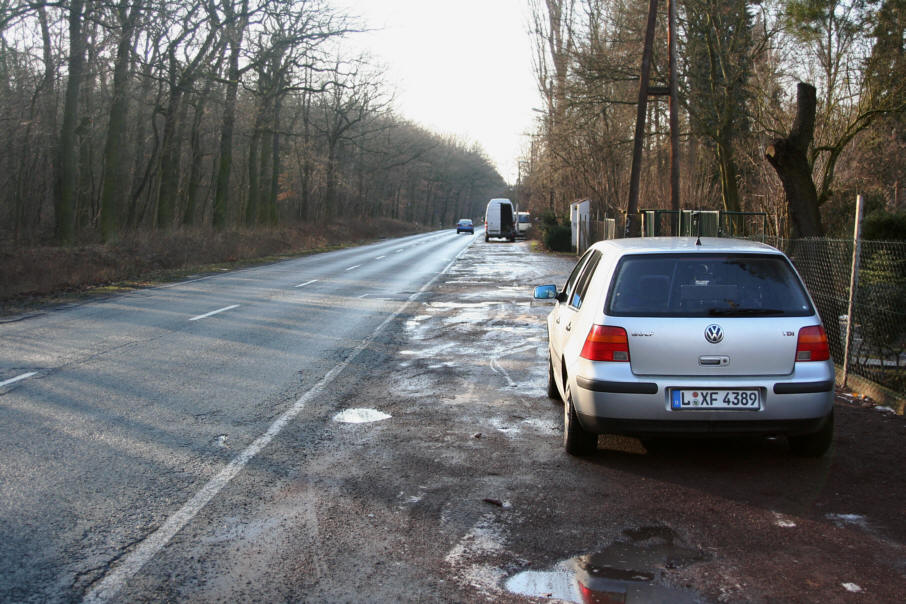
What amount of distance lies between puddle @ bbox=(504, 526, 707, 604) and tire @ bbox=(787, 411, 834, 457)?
6.55 ft

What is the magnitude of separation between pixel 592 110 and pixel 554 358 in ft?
57.7

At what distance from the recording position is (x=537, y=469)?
5.72 meters

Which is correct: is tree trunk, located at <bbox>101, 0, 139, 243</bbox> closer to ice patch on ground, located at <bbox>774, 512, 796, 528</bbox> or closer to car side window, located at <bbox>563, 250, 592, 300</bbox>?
car side window, located at <bbox>563, 250, 592, 300</bbox>

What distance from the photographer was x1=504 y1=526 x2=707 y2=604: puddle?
3.70m

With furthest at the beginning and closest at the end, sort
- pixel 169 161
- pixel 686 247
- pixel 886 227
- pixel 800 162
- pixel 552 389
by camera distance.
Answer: pixel 169 161, pixel 886 227, pixel 800 162, pixel 552 389, pixel 686 247

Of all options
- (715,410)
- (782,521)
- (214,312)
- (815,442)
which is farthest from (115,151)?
(782,521)

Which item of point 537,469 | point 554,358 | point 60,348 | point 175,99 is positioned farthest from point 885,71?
point 175,99

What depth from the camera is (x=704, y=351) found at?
5.46 meters

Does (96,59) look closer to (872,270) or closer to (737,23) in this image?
(737,23)

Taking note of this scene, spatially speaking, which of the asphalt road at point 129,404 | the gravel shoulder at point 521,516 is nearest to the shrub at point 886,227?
the gravel shoulder at point 521,516

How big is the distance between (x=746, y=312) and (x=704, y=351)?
435 mm

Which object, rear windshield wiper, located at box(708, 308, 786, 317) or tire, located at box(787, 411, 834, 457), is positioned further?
tire, located at box(787, 411, 834, 457)

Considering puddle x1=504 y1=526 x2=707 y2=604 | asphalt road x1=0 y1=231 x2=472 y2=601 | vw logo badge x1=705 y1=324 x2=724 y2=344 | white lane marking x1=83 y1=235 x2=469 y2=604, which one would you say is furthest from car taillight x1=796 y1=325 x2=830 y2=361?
asphalt road x1=0 y1=231 x2=472 y2=601

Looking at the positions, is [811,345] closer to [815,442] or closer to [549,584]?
[815,442]
